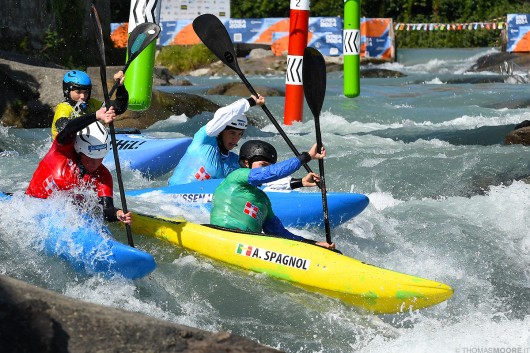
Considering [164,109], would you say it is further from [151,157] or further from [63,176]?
[63,176]

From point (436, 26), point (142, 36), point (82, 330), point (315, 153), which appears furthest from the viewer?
point (436, 26)

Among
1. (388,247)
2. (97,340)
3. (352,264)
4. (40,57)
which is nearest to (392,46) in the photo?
(40,57)

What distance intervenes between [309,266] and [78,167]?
158 centimetres

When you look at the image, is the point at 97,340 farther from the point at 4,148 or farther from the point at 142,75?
the point at 4,148

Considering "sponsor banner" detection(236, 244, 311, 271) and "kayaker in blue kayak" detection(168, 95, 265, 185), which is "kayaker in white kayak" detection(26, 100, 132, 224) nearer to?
"sponsor banner" detection(236, 244, 311, 271)

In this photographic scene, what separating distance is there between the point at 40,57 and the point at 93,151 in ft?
34.5

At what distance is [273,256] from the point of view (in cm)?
552

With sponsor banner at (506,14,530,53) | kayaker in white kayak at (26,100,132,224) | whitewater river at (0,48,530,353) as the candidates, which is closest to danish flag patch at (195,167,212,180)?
whitewater river at (0,48,530,353)

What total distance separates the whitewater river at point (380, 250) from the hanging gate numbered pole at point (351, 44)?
768mm

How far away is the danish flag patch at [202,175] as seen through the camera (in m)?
7.68

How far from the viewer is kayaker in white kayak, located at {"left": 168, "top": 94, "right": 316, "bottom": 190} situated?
6.98m

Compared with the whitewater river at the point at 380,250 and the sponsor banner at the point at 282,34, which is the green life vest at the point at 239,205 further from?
the sponsor banner at the point at 282,34

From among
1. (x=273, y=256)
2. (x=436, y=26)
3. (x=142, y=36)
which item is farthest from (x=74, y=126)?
(x=436, y=26)

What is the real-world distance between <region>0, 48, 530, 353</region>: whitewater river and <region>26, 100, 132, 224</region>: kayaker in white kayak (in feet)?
0.79
